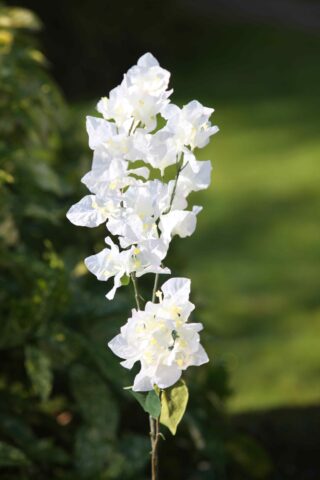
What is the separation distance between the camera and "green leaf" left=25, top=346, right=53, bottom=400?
2.93m

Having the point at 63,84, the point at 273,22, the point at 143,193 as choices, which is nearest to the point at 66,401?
the point at 143,193

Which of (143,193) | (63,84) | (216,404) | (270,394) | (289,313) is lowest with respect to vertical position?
(143,193)

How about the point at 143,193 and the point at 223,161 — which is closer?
the point at 143,193

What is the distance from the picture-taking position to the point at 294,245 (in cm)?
661

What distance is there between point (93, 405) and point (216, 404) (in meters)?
0.60

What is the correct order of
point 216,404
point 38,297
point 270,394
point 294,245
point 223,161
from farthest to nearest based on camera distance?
point 223,161, point 294,245, point 270,394, point 216,404, point 38,297

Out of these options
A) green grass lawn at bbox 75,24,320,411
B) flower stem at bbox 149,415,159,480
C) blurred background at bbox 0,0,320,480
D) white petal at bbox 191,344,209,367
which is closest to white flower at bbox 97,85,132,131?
white petal at bbox 191,344,209,367

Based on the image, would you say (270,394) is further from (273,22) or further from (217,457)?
(273,22)

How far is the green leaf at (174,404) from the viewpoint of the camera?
203 centimetres

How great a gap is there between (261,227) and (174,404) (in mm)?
5075

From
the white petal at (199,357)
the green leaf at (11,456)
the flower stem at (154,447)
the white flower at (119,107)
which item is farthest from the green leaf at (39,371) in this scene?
the white flower at (119,107)

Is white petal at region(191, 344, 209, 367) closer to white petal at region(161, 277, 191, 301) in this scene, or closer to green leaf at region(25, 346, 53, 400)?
white petal at region(161, 277, 191, 301)

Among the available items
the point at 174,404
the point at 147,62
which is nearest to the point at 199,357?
the point at 174,404

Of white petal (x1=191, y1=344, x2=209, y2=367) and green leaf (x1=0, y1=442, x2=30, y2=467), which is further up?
green leaf (x1=0, y1=442, x2=30, y2=467)
